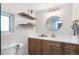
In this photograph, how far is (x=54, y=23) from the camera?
1.48 m

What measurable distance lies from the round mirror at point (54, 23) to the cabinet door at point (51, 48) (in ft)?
0.60

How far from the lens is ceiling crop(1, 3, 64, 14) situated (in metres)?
1.44

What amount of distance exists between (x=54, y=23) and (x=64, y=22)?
0.42 ft

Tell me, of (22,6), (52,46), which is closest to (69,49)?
(52,46)

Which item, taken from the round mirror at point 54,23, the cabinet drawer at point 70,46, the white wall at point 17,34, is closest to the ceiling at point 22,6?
the white wall at point 17,34

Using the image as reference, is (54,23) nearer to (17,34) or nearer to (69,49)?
(69,49)

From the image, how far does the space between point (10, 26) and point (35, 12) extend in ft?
1.18

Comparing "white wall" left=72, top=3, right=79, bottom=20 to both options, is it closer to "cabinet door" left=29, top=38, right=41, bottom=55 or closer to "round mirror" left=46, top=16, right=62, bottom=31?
"round mirror" left=46, top=16, right=62, bottom=31

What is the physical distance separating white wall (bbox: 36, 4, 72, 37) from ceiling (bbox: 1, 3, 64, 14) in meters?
0.08

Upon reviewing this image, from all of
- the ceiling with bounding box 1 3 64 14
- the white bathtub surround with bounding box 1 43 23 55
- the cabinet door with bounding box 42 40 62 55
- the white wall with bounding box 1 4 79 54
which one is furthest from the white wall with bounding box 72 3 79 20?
the white bathtub surround with bounding box 1 43 23 55

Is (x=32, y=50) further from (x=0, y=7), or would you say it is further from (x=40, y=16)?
(x=0, y=7)

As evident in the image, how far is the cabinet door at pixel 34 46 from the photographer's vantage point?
147 centimetres

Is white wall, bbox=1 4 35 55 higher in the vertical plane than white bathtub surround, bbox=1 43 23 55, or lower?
higher
